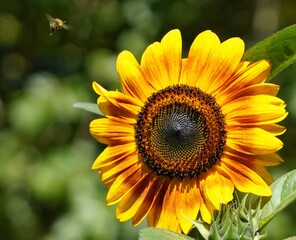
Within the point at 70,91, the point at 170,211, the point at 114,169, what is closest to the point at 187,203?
the point at 170,211

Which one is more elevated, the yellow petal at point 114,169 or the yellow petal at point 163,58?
the yellow petal at point 163,58

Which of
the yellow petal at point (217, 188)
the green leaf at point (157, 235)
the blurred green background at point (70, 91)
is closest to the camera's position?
the green leaf at point (157, 235)

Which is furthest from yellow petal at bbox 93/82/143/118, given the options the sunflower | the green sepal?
the green sepal

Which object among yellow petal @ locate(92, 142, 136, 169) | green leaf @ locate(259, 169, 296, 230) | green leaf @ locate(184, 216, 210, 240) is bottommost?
green leaf @ locate(259, 169, 296, 230)

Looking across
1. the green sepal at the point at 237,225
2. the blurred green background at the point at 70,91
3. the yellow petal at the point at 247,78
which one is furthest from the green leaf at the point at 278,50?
the blurred green background at the point at 70,91

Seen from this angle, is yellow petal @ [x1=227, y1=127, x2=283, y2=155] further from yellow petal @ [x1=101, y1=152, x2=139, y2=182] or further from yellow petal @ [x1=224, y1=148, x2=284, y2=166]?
yellow petal @ [x1=101, y1=152, x2=139, y2=182]

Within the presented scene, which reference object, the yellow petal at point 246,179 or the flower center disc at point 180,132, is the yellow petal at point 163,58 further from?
the yellow petal at point 246,179

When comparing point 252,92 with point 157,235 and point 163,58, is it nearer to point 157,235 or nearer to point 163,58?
point 163,58
